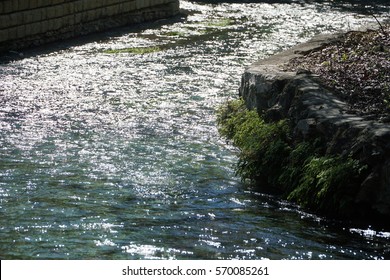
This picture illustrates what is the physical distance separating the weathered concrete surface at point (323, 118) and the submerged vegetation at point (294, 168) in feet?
0.35

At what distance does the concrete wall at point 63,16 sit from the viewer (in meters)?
16.3

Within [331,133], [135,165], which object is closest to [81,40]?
[135,165]

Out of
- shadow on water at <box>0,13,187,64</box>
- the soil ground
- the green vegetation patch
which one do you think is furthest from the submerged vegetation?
the green vegetation patch

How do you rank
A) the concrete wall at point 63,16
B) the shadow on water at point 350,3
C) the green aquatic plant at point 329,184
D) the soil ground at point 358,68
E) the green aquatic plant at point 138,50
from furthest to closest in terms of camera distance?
the shadow on water at point 350,3 → the green aquatic plant at point 138,50 → the concrete wall at point 63,16 → the soil ground at point 358,68 → the green aquatic plant at point 329,184

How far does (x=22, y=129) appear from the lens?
1145cm

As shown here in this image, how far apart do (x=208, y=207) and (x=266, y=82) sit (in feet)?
7.82

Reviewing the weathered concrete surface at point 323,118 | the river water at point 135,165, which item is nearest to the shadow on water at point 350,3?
the river water at point 135,165

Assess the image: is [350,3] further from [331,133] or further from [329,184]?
[329,184]

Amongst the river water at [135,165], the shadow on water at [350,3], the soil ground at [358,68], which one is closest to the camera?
the river water at [135,165]

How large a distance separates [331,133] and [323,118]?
23 cm

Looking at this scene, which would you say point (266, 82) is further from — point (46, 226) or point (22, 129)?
point (46, 226)

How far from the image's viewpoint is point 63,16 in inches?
694

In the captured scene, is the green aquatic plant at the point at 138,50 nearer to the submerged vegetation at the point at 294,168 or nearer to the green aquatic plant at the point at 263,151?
the submerged vegetation at the point at 294,168

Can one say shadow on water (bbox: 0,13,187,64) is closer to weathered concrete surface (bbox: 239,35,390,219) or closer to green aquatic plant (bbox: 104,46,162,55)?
green aquatic plant (bbox: 104,46,162,55)
